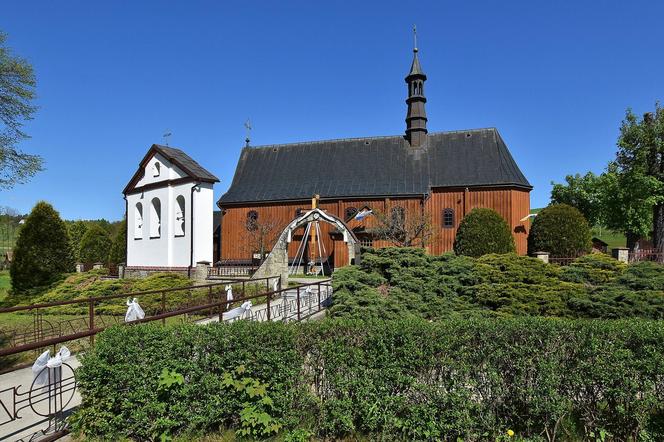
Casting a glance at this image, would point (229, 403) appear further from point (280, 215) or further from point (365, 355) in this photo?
point (280, 215)

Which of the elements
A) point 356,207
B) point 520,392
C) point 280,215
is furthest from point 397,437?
point 280,215

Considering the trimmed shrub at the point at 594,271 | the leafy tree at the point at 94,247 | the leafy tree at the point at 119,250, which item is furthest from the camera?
the leafy tree at the point at 94,247

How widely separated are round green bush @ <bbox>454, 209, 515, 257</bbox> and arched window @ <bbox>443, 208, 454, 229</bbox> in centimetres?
→ 390

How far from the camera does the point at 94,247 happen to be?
31.9 meters

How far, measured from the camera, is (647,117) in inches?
926

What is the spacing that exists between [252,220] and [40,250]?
1158cm

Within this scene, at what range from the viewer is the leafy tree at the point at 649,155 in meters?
22.5

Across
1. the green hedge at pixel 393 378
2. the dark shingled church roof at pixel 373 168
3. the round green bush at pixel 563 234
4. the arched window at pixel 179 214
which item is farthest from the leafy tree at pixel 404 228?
the green hedge at pixel 393 378

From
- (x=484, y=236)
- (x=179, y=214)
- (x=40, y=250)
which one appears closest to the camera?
(x=484, y=236)

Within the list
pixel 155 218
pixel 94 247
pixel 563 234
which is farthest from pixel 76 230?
pixel 563 234

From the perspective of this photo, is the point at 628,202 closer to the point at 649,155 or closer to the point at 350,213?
the point at 649,155

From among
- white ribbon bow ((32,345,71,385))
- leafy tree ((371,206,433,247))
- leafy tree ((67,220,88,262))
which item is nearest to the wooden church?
leafy tree ((371,206,433,247))

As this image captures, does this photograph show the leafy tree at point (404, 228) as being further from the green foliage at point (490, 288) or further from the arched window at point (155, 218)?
the arched window at point (155, 218)

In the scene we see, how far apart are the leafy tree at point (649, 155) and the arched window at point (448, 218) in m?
10.4
